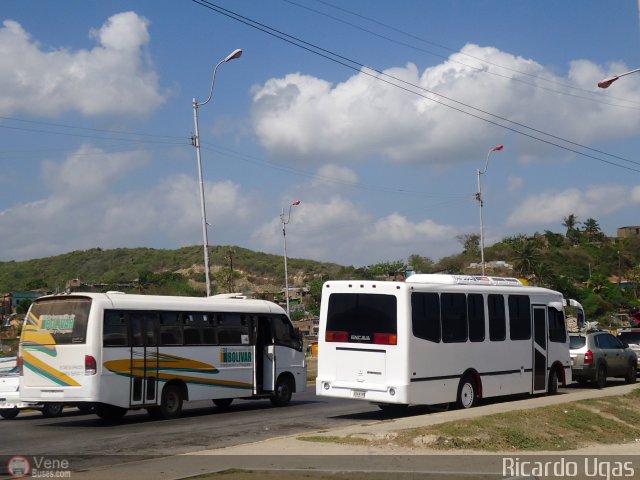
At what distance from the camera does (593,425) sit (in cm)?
1684

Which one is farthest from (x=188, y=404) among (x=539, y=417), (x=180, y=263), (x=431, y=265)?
(x=180, y=263)

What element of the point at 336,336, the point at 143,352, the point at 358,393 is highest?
the point at 336,336

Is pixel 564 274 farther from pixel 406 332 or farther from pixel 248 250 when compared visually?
pixel 406 332

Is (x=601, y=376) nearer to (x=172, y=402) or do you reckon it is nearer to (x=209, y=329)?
(x=209, y=329)

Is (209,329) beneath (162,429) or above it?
above

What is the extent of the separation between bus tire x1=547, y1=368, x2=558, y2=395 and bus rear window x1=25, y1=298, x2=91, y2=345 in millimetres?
12388

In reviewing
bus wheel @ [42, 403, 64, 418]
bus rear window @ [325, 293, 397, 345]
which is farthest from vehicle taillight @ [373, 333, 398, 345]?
bus wheel @ [42, 403, 64, 418]

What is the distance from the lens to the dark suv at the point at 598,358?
2642cm

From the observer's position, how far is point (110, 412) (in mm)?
19562

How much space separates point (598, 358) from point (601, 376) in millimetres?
548

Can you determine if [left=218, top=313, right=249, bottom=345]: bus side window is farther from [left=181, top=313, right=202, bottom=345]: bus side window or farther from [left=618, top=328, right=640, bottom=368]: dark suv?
[left=618, top=328, right=640, bottom=368]: dark suv

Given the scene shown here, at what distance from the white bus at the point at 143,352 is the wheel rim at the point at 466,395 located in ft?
17.2

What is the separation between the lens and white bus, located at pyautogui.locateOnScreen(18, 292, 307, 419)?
1823 centimetres

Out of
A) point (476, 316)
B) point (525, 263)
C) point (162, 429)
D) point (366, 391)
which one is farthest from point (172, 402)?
point (525, 263)
